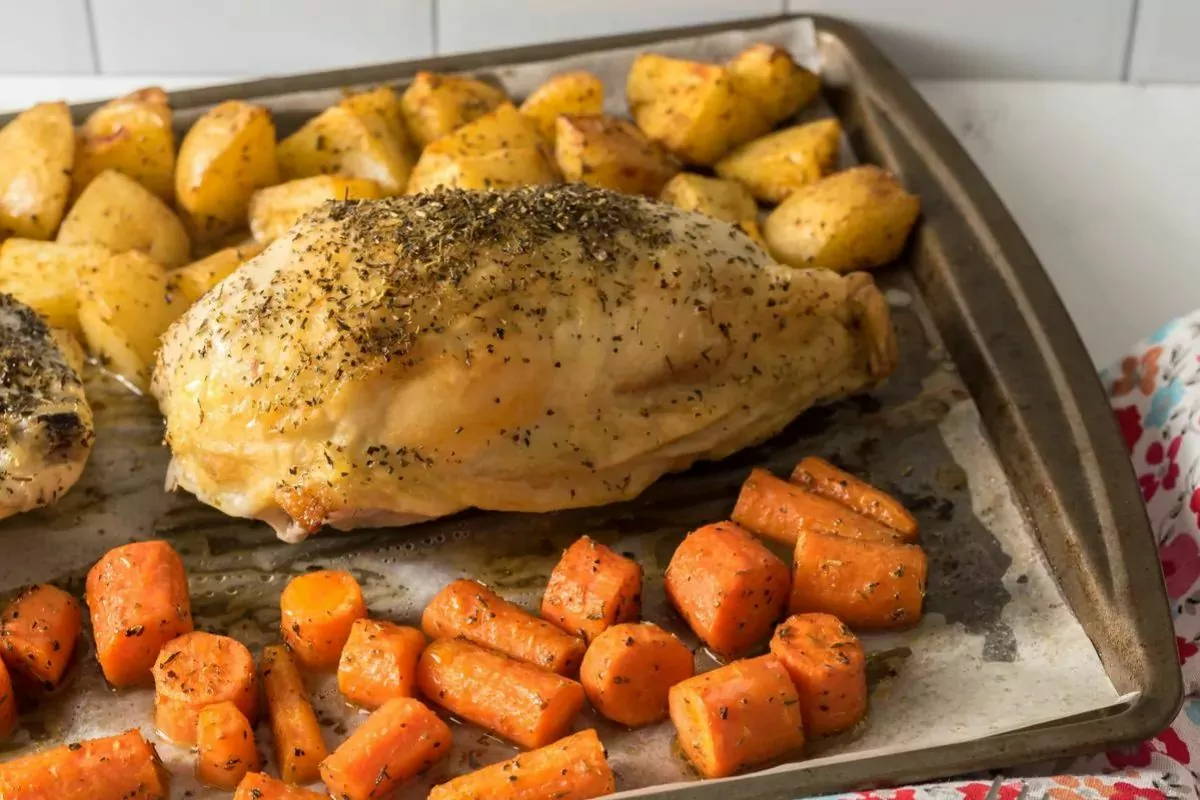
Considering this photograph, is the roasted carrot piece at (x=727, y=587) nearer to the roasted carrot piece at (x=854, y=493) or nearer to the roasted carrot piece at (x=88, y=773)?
the roasted carrot piece at (x=854, y=493)

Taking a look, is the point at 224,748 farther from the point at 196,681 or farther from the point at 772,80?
the point at 772,80

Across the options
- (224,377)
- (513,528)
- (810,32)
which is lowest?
(513,528)

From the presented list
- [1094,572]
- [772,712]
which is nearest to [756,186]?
[1094,572]

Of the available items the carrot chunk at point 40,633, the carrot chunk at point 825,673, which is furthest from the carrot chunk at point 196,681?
the carrot chunk at point 825,673

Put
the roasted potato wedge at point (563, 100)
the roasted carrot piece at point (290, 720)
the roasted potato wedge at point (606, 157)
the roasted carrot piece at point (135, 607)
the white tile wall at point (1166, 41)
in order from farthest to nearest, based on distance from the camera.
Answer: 1. the white tile wall at point (1166, 41)
2. the roasted potato wedge at point (563, 100)
3. the roasted potato wedge at point (606, 157)
4. the roasted carrot piece at point (135, 607)
5. the roasted carrot piece at point (290, 720)

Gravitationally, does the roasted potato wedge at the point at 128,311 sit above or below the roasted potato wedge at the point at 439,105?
below

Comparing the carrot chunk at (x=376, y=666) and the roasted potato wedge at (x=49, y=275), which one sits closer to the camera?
the carrot chunk at (x=376, y=666)

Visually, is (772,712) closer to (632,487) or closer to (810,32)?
(632,487)

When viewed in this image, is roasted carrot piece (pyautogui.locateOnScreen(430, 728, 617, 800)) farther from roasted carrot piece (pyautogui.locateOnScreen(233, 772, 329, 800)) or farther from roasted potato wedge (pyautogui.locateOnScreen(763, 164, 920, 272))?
roasted potato wedge (pyautogui.locateOnScreen(763, 164, 920, 272))
